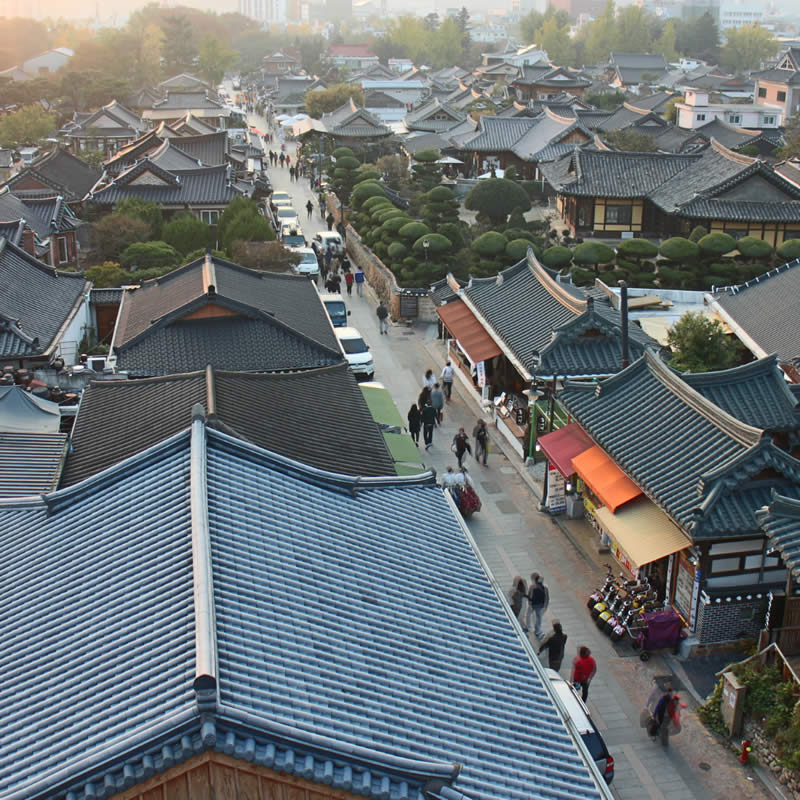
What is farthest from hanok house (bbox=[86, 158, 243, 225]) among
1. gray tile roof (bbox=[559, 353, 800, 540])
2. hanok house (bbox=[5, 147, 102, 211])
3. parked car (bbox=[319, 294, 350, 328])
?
gray tile roof (bbox=[559, 353, 800, 540])

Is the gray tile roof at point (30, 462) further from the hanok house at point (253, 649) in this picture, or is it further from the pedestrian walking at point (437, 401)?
the pedestrian walking at point (437, 401)

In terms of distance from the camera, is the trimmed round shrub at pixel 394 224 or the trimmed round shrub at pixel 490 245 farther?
the trimmed round shrub at pixel 394 224

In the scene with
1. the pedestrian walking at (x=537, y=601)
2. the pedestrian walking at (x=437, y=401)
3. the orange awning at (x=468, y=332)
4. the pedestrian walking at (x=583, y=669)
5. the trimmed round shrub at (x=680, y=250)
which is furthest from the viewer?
the trimmed round shrub at (x=680, y=250)

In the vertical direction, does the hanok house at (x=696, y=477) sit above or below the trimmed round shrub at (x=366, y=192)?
above

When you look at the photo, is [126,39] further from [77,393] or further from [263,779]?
[263,779]

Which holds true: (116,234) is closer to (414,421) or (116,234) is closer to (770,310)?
(414,421)

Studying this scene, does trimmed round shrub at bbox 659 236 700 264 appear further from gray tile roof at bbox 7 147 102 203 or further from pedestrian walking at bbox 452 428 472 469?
gray tile roof at bbox 7 147 102 203

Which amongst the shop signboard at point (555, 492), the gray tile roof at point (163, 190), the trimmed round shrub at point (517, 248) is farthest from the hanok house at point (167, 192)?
the shop signboard at point (555, 492)
